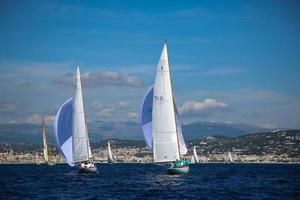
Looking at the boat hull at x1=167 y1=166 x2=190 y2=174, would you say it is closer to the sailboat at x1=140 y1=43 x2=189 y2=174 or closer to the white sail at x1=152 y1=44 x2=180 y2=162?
the sailboat at x1=140 y1=43 x2=189 y2=174

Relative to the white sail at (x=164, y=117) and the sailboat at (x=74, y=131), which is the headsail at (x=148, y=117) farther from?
the sailboat at (x=74, y=131)

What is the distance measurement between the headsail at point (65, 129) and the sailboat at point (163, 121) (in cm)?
1441

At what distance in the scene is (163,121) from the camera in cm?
8338

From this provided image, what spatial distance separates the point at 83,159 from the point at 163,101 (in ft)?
64.9

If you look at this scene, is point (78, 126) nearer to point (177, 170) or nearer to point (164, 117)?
point (164, 117)

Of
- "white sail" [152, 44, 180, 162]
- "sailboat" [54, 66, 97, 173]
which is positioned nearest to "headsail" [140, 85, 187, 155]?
"white sail" [152, 44, 180, 162]

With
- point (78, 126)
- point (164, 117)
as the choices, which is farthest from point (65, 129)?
point (164, 117)

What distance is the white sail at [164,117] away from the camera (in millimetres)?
82250

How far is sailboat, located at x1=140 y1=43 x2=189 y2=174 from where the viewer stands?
82375mm

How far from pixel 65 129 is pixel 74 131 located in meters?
2.26

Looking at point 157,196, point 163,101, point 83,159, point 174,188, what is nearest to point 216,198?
point 157,196

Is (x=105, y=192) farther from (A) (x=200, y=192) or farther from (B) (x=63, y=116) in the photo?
(B) (x=63, y=116)

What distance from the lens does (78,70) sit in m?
93.7

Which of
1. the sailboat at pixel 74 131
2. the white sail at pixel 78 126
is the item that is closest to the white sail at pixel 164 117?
the white sail at pixel 78 126
